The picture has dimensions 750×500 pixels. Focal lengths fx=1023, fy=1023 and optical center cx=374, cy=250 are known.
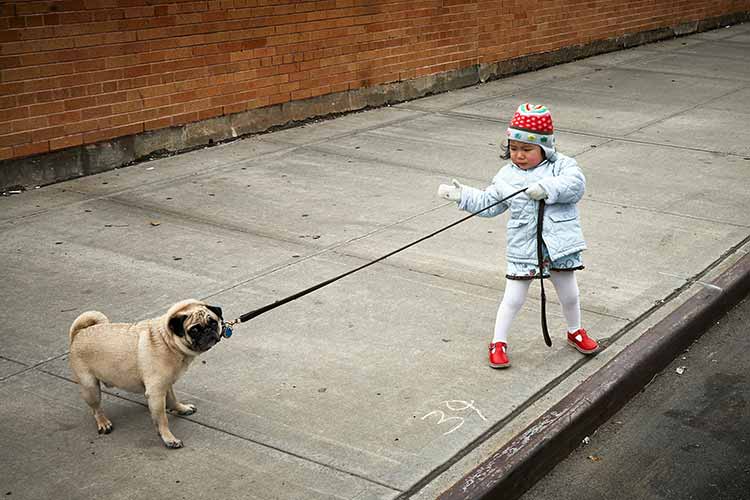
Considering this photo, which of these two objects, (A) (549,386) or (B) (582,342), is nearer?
(A) (549,386)

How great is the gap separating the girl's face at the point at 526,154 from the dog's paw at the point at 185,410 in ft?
6.39

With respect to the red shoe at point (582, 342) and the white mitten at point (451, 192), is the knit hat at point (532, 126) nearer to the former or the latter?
the white mitten at point (451, 192)

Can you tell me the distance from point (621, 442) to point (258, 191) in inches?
161

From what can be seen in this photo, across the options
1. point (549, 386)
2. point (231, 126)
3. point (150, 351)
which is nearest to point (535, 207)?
point (549, 386)

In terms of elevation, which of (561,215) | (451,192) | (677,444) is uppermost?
(451,192)

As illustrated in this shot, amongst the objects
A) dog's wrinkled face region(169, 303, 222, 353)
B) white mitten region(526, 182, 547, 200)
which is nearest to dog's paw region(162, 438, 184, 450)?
dog's wrinkled face region(169, 303, 222, 353)

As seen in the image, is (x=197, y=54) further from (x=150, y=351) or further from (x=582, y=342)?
(x=150, y=351)

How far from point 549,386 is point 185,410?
1.74 m

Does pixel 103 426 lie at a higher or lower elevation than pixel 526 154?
lower

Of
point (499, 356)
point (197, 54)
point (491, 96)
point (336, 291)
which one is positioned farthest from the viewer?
point (491, 96)

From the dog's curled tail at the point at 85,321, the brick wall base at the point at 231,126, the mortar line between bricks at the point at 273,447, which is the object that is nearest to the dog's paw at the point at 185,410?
the mortar line between bricks at the point at 273,447

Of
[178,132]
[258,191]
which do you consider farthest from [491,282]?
[178,132]

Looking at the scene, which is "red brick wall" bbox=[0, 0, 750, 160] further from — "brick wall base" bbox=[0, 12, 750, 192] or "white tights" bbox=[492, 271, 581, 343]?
"white tights" bbox=[492, 271, 581, 343]

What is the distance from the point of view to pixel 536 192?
190 inches
